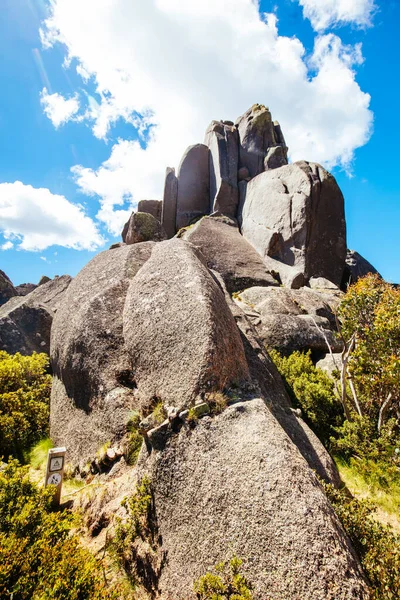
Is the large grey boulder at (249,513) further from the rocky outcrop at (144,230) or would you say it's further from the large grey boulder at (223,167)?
the large grey boulder at (223,167)

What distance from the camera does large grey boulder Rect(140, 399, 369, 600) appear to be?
387cm

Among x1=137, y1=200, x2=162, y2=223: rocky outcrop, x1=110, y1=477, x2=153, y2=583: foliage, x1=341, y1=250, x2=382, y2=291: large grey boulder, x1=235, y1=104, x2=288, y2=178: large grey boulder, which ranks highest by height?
x1=235, y1=104, x2=288, y2=178: large grey boulder

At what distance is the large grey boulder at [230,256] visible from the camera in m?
21.5

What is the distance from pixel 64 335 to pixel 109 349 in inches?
104

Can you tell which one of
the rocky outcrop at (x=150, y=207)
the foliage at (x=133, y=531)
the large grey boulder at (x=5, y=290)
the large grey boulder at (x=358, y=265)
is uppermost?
the rocky outcrop at (x=150, y=207)

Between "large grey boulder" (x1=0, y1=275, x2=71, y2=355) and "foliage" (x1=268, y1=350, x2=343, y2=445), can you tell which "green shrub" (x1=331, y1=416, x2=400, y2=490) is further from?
A: "large grey boulder" (x1=0, y1=275, x2=71, y2=355)

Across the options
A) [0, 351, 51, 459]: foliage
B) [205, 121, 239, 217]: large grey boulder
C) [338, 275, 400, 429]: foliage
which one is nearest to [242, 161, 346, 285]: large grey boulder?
[205, 121, 239, 217]: large grey boulder

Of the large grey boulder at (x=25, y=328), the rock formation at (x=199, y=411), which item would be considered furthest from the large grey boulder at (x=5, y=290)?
the rock formation at (x=199, y=411)

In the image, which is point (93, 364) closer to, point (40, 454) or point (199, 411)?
point (40, 454)

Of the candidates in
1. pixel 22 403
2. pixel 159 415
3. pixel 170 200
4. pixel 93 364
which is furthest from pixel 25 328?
pixel 170 200

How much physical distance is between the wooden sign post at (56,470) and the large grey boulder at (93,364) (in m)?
0.93

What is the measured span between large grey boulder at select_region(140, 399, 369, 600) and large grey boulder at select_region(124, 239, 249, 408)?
0.92 meters

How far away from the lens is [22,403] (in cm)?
1084

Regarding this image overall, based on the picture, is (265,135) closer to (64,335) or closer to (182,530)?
(64,335)
